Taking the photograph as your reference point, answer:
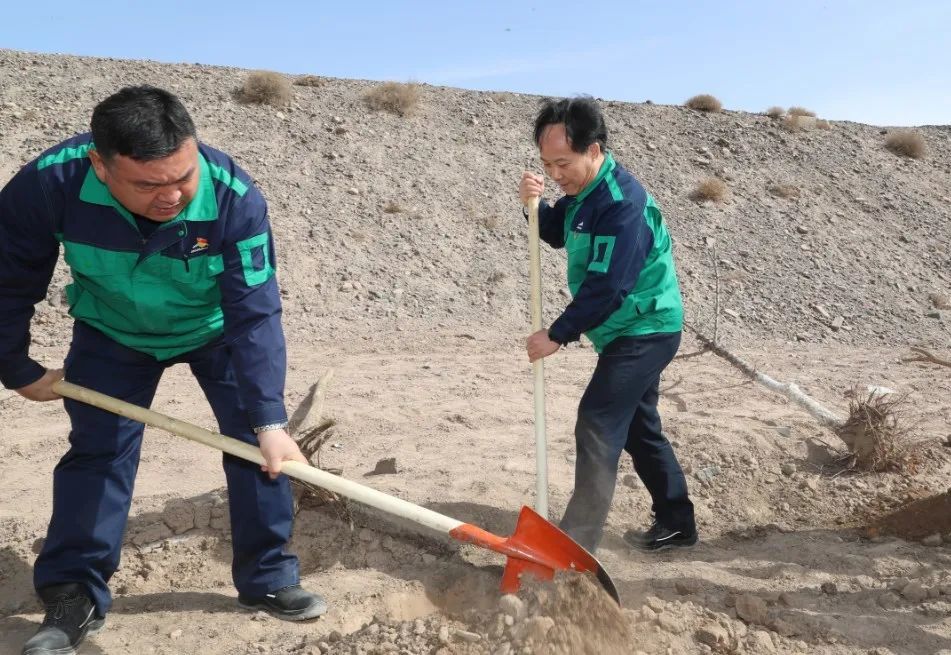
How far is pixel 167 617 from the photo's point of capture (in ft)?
9.87

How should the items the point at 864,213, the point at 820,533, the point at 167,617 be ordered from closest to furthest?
the point at 167,617 < the point at 820,533 < the point at 864,213

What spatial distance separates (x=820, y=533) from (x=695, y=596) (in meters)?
1.03

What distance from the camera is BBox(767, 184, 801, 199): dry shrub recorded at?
1515 cm

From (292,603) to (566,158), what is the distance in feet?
6.11

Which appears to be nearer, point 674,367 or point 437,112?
point 674,367

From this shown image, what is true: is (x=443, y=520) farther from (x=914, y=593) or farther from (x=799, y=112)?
(x=799, y=112)

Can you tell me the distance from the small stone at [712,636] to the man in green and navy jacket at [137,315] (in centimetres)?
130

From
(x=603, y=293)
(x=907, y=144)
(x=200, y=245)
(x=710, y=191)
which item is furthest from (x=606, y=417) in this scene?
(x=907, y=144)

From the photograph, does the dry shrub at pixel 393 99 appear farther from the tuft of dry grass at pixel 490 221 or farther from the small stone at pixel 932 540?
the small stone at pixel 932 540

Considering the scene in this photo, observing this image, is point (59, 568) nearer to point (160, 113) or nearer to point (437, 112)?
point (160, 113)

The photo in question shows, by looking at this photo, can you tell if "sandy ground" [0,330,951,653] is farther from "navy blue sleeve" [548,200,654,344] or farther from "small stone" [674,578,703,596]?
"navy blue sleeve" [548,200,654,344]

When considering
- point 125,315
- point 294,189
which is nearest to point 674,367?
point 125,315

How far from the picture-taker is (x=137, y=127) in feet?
7.43

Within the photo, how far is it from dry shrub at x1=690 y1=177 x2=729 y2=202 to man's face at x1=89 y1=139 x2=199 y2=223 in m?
13.2
